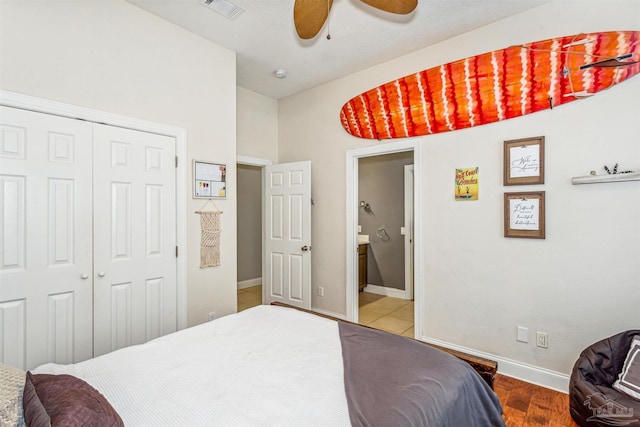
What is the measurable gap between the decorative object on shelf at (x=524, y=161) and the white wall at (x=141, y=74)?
2.51 m

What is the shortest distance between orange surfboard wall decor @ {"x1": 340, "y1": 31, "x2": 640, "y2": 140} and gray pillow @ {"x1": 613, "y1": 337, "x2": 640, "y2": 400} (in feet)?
5.66

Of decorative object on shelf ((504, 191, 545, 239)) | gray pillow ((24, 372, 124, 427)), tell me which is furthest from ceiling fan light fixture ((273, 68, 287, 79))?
gray pillow ((24, 372, 124, 427))

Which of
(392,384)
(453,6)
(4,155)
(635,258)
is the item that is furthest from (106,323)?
(635,258)

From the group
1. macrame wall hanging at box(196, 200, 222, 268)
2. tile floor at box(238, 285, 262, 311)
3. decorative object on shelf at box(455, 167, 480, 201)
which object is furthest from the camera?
tile floor at box(238, 285, 262, 311)

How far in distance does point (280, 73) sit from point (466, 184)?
234 cm

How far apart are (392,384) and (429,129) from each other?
2459mm

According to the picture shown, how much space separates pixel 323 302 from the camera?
12.8ft

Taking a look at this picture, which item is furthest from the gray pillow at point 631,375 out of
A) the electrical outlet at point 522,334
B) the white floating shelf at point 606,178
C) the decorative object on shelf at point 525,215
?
the white floating shelf at point 606,178

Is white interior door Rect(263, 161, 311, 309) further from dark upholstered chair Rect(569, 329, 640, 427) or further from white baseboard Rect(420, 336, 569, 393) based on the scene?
dark upholstered chair Rect(569, 329, 640, 427)

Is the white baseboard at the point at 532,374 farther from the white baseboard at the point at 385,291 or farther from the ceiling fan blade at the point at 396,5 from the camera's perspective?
the ceiling fan blade at the point at 396,5

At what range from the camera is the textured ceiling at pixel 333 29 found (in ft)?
7.88

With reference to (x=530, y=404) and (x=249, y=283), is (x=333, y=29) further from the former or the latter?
(x=249, y=283)

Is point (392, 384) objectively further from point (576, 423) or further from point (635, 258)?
point (635, 258)

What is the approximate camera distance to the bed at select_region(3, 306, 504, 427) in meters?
1.04
